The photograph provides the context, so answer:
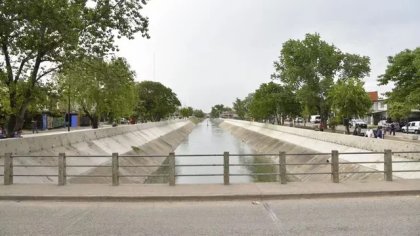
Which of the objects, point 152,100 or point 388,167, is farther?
point 152,100

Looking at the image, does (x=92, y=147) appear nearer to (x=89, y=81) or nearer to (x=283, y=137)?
(x=89, y=81)

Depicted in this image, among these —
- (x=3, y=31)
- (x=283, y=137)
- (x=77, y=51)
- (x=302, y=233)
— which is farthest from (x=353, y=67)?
(x=302, y=233)

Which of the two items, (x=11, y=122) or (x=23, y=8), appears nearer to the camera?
(x=23, y=8)

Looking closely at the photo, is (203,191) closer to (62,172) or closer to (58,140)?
(62,172)

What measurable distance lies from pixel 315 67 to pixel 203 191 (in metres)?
60.1

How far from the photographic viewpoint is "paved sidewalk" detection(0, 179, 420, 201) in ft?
40.4

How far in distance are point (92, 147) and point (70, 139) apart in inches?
138

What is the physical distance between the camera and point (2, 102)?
25.1 metres

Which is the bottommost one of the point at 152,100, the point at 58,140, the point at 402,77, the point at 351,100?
the point at 58,140

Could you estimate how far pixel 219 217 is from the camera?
→ 10047 millimetres

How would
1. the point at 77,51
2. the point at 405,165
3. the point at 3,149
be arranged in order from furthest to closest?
1. the point at 77,51
2. the point at 405,165
3. the point at 3,149

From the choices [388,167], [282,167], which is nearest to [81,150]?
[282,167]

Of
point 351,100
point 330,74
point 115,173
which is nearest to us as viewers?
point 115,173

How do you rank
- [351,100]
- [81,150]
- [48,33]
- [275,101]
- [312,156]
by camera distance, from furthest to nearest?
[275,101] < [351,100] < [312,156] < [81,150] < [48,33]
